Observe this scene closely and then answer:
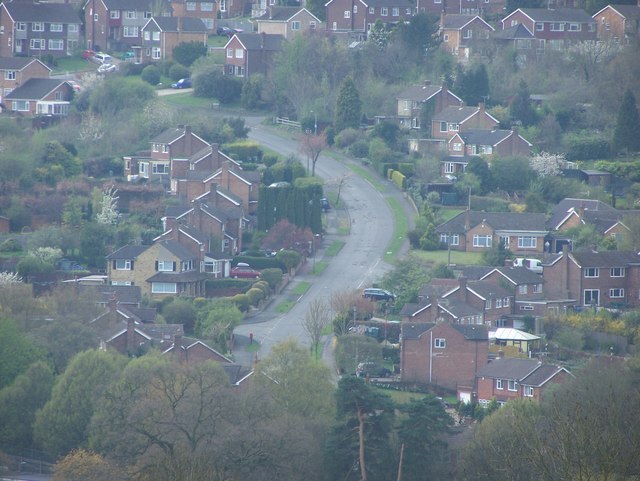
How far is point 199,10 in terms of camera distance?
85.6 metres

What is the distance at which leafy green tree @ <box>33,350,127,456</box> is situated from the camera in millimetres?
39906

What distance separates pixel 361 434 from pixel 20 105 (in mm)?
38434

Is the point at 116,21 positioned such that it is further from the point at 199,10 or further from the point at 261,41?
the point at 261,41

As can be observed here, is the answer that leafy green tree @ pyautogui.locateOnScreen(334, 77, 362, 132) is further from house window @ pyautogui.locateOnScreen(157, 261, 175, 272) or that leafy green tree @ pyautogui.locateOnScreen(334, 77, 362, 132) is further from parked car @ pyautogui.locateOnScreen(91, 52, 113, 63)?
house window @ pyautogui.locateOnScreen(157, 261, 175, 272)

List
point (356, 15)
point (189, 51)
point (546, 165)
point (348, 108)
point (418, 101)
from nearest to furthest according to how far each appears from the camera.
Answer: point (546, 165), point (348, 108), point (418, 101), point (189, 51), point (356, 15)

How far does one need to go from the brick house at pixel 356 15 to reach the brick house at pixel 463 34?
12.2ft

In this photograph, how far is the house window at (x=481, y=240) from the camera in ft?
184

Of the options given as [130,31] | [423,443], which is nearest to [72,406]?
[423,443]

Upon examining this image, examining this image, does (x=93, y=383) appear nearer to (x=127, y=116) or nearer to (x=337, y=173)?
(x=337, y=173)

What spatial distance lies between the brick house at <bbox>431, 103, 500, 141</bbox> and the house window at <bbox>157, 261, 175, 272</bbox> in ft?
56.9

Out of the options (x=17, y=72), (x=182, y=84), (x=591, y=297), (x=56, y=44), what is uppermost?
(x=56, y=44)

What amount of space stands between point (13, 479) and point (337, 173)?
2938 centimetres

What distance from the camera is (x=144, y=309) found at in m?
49.2

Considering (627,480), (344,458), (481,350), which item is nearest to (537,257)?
(481,350)
